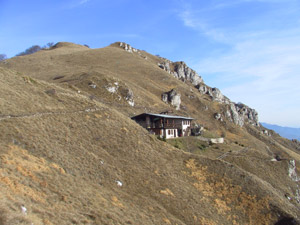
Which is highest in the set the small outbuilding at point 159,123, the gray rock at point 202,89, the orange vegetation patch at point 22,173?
the gray rock at point 202,89

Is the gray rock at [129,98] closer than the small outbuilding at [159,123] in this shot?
No

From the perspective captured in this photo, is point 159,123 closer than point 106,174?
No

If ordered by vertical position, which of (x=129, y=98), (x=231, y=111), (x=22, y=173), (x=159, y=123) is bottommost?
(x=22, y=173)

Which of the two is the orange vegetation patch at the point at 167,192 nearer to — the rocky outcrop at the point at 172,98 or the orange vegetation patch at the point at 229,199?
the orange vegetation patch at the point at 229,199

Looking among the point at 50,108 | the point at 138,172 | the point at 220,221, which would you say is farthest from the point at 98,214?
the point at 50,108

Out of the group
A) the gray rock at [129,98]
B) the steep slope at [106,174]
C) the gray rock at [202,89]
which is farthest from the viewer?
the gray rock at [202,89]

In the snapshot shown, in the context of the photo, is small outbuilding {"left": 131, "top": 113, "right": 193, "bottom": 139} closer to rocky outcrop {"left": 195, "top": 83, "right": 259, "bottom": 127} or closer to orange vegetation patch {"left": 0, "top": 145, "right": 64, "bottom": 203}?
orange vegetation patch {"left": 0, "top": 145, "right": 64, "bottom": 203}

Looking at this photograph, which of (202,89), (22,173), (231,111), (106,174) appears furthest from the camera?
(202,89)

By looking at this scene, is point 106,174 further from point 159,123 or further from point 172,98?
point 172,98

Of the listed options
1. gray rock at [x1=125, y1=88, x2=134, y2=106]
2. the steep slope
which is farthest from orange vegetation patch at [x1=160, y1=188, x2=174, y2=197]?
gray rock at [x1=125, y1=88, x2=134, y2=106]

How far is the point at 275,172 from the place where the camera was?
68.0 m

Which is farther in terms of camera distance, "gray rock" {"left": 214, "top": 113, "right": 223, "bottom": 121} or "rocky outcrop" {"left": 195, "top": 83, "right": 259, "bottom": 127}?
"rocky outcrop" {"left": 195, "top": 83, "right": 259, "bottom": 127}

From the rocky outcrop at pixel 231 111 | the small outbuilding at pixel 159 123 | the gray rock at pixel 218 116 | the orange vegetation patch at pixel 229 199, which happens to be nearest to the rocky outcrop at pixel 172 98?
the gray rock at pixel 218 116

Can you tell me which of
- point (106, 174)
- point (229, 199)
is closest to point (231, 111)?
point (229, 199)
